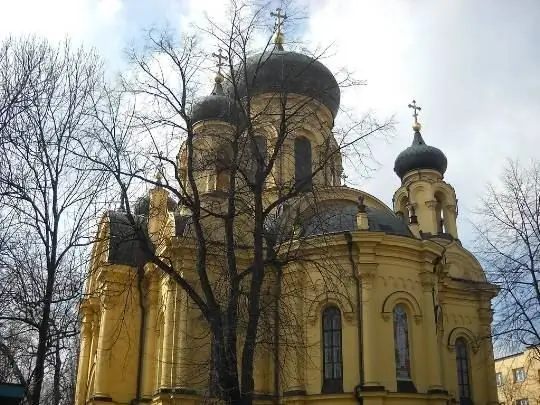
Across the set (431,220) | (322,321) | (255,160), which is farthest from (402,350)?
(255,160)

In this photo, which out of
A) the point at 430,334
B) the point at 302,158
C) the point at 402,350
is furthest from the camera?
the point at 302,158

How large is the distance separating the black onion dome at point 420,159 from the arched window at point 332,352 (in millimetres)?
10813

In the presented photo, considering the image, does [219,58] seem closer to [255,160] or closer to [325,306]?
[255,160]

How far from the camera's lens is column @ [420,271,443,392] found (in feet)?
58.9

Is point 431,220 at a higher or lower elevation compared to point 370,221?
higher

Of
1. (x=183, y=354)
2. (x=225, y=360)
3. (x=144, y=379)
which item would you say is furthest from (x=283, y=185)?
(x=144, y=379)

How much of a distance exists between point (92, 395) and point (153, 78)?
13081mm

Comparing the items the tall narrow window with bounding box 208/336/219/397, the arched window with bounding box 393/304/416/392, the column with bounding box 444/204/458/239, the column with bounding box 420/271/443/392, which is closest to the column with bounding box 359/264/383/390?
the arched window with bounding box 393/304/416/392

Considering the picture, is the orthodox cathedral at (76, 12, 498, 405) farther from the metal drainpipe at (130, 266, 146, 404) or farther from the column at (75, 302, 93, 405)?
the column at (75, 302, 93, 405)

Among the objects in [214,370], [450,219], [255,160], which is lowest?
[214,370]

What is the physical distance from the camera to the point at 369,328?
57.3 ft

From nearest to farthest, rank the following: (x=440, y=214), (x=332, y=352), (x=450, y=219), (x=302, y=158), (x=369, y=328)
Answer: (x=369, y=328), (x=332, y=352), (x=302, y=158), (x=450, y=219), (x=440, y=214)

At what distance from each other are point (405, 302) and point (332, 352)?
8.55 ft

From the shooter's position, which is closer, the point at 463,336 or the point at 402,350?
the point at 402,350
